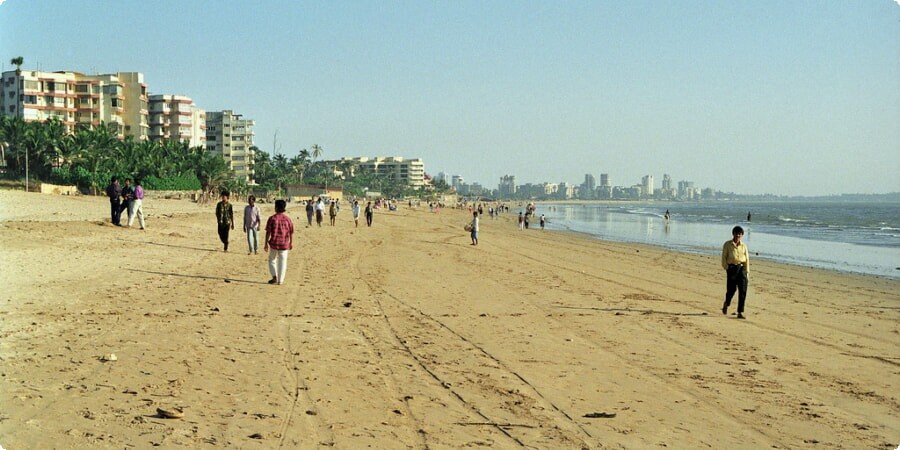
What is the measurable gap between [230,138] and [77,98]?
1394 inches

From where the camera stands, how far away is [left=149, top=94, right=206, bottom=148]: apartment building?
100000 millimetres

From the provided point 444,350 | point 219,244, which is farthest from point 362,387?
point 219,244

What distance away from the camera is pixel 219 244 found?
65.6ft

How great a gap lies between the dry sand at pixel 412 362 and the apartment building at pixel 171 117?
9342 cm

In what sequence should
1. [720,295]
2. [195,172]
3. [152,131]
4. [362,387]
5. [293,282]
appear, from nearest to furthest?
[362,387], [293,282], [720,295], [195,172], [152,131]

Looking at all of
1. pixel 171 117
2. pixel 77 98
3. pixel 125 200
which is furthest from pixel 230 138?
pixel 125 200

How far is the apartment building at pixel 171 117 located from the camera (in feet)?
328

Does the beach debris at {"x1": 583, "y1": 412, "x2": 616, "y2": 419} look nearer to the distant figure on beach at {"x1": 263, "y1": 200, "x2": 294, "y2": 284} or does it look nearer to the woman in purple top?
the distant figure on beach at {"x1": 263, "y1": 200, "x2": 294, "y2": 284}

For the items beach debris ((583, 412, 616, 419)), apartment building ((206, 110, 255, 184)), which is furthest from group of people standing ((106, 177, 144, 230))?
apartment building ((206, 110, 255, 184))

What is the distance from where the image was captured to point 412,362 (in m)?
7.14

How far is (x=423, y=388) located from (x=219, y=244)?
50.5 ft

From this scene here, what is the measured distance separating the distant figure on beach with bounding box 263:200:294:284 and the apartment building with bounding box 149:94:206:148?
311 feet

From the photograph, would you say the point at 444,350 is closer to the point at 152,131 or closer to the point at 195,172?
the point at 195,172

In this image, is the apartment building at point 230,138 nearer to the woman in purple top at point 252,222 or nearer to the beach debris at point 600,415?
the woman in purple top at point 252,222
